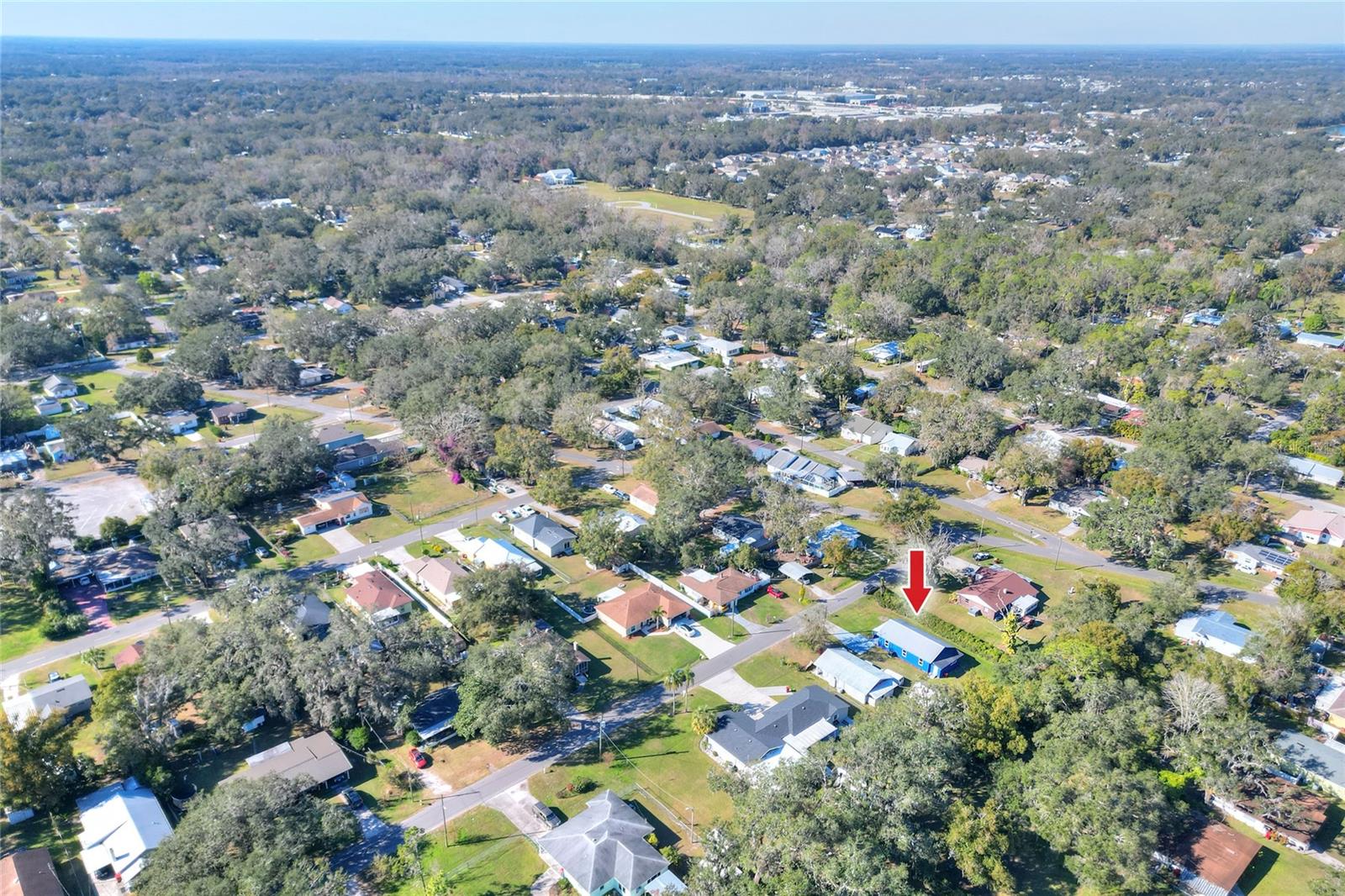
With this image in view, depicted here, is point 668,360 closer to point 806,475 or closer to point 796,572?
point 806,475

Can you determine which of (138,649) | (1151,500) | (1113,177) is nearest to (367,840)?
(138,649)

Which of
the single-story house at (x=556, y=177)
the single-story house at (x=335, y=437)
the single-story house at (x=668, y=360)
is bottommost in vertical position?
the single-story house at (x=335, y=437)

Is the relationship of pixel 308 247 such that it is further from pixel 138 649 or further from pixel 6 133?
pixel 6 133

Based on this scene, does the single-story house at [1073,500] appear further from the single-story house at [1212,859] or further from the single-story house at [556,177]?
the single-story house at [556,177]

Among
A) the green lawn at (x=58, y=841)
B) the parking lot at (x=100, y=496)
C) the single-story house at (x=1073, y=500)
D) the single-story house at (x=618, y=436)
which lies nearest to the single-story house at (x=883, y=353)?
the single-story house at (x=1073, y=500)

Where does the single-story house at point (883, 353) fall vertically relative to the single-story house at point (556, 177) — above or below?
below

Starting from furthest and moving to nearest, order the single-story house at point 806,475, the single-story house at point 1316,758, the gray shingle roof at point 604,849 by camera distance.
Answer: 1. the single-story house at point 806,475
2. the single-story house at point 1316,758
3. the gray shingle roof at point 604,849
